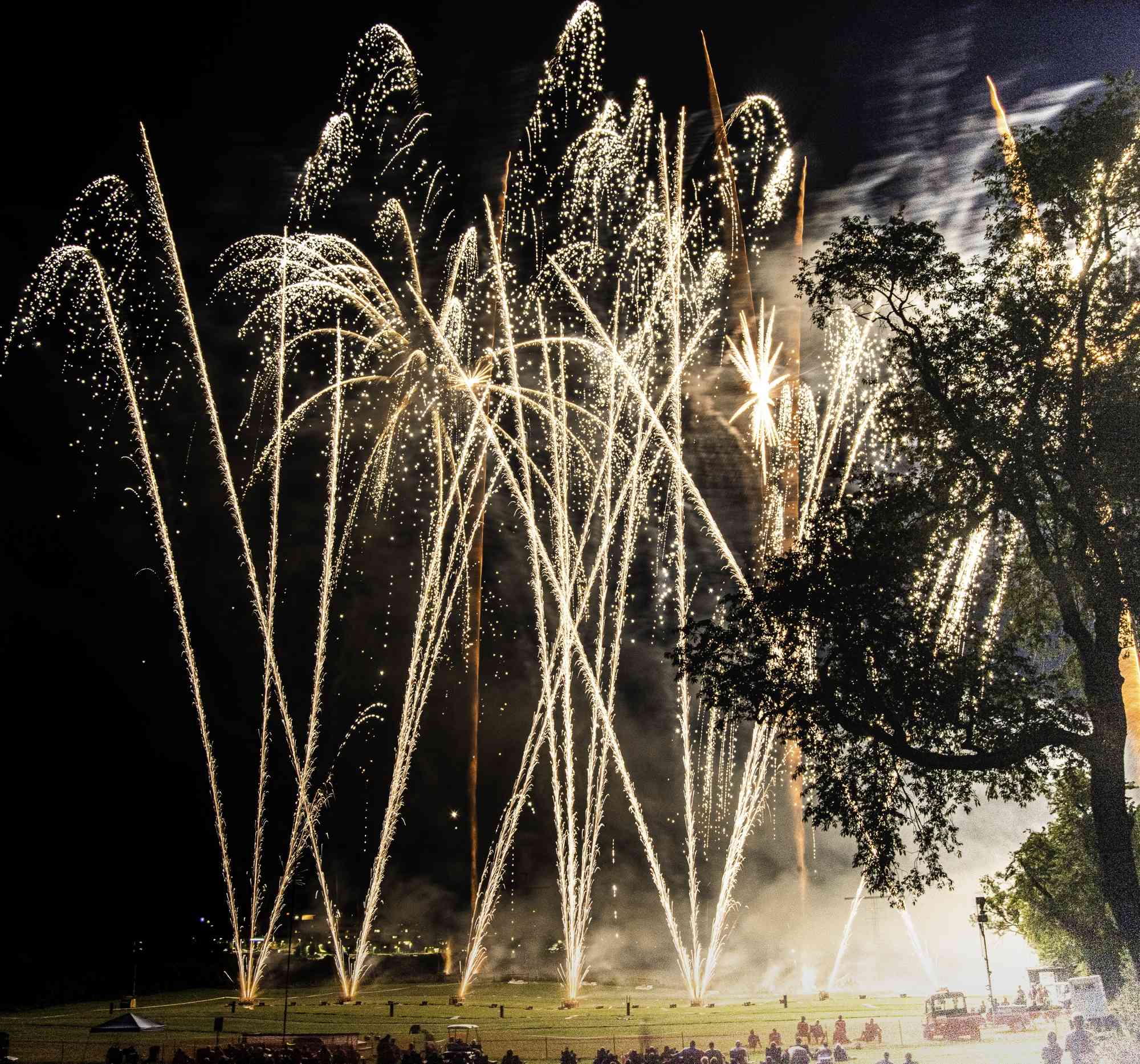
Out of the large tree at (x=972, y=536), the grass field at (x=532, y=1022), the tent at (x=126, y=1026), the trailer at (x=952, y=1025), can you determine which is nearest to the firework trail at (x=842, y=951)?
the grass field at (x=532, y=1022)

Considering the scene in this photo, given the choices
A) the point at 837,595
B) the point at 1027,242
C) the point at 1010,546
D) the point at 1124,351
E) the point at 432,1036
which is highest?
the point at 1027,242

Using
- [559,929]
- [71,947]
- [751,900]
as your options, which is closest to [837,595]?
[71,947]

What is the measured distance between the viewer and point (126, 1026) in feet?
103

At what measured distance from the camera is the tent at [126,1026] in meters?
31.2

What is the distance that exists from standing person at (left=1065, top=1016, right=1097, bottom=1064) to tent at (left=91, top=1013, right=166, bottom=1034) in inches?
1091

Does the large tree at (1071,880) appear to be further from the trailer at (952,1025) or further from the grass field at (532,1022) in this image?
the trailer at (952,1025)

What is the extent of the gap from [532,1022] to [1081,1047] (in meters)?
26.0

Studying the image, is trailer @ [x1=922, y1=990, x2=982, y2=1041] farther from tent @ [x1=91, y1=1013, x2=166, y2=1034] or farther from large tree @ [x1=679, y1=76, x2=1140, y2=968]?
tent @ [x1=91, y1=1013, x2=166, y2=1034]

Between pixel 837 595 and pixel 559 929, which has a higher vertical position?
pixel 837 595

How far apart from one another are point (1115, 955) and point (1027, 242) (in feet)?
56.5

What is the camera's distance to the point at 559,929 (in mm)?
→ 71312

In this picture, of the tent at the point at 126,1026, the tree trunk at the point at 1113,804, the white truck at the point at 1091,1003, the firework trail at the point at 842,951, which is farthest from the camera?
the firework trail at the point at 842,951

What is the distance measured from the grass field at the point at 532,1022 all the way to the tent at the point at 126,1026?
0.37 meters

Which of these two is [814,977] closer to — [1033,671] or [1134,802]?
[1134,802]
